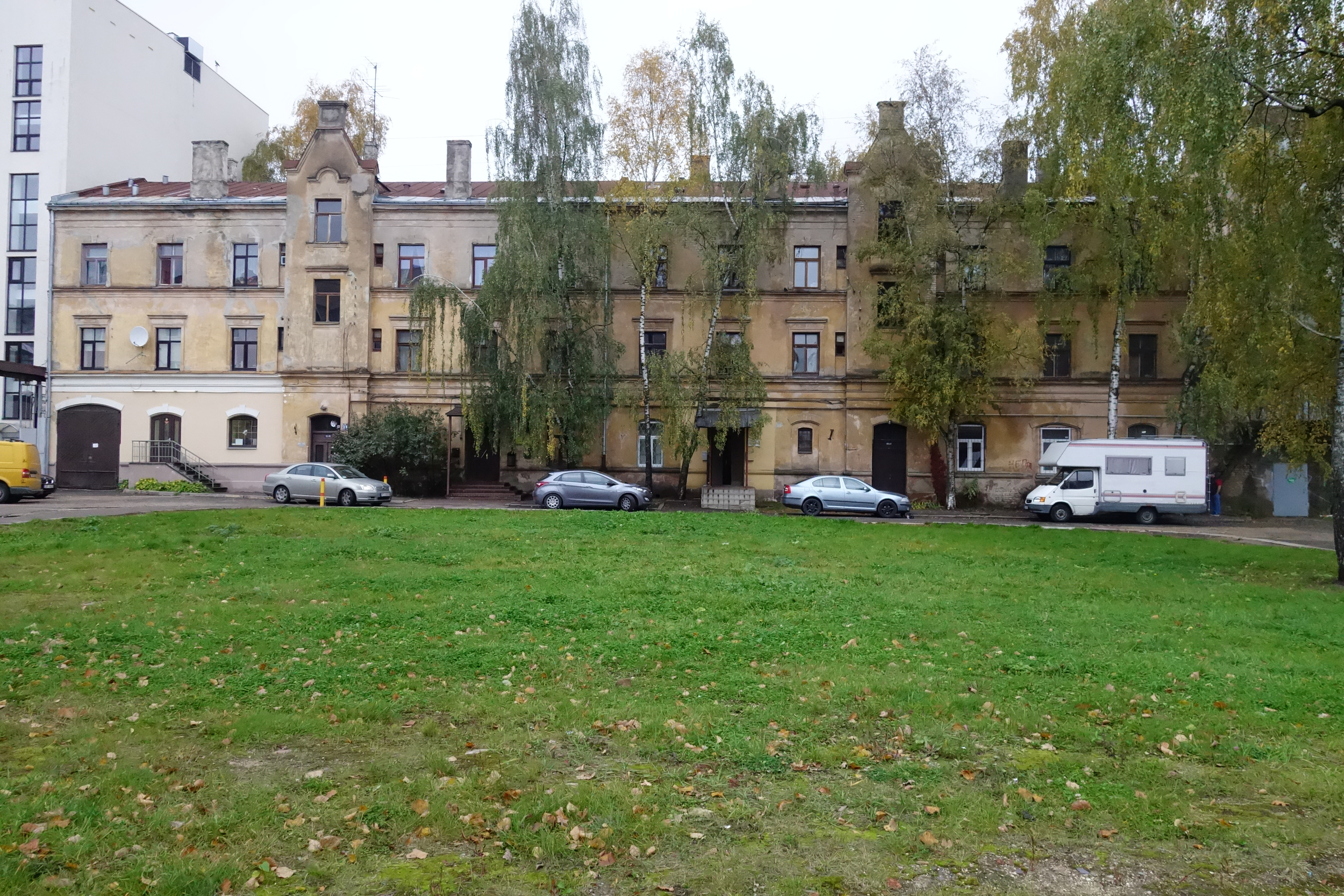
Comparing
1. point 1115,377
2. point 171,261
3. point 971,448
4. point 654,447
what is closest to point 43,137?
point 171,261

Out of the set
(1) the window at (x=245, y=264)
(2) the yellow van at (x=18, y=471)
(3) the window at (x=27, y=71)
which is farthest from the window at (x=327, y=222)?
(3) the window at (x=27, y=71)

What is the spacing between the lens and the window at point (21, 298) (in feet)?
147

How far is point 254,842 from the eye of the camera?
5.21 m

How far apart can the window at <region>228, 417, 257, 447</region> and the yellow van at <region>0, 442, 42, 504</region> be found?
9190 millimetres

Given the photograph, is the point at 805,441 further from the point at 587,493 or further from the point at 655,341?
the point at 587,493

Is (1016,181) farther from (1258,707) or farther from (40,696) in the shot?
(40,696)

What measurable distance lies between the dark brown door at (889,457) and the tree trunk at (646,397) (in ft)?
32.1

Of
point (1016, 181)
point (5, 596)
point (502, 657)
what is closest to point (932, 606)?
point (502, 657)

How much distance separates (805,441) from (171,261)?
30223mm

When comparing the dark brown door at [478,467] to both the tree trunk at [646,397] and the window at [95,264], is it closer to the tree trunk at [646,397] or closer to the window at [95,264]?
the tree trunk at [646,397]

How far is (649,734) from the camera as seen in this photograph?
724 cm

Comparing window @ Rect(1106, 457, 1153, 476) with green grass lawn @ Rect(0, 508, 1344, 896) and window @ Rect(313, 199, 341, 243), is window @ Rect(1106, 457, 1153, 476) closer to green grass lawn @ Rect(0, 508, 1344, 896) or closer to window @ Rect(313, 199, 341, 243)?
green grass lawn @ Rect(0, 508, 1344, 896)

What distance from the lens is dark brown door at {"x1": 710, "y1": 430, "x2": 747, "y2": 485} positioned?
40938mm

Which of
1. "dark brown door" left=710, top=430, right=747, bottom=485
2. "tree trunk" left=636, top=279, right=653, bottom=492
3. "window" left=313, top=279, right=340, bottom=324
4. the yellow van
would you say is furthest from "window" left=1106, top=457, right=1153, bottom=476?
the yellow van
